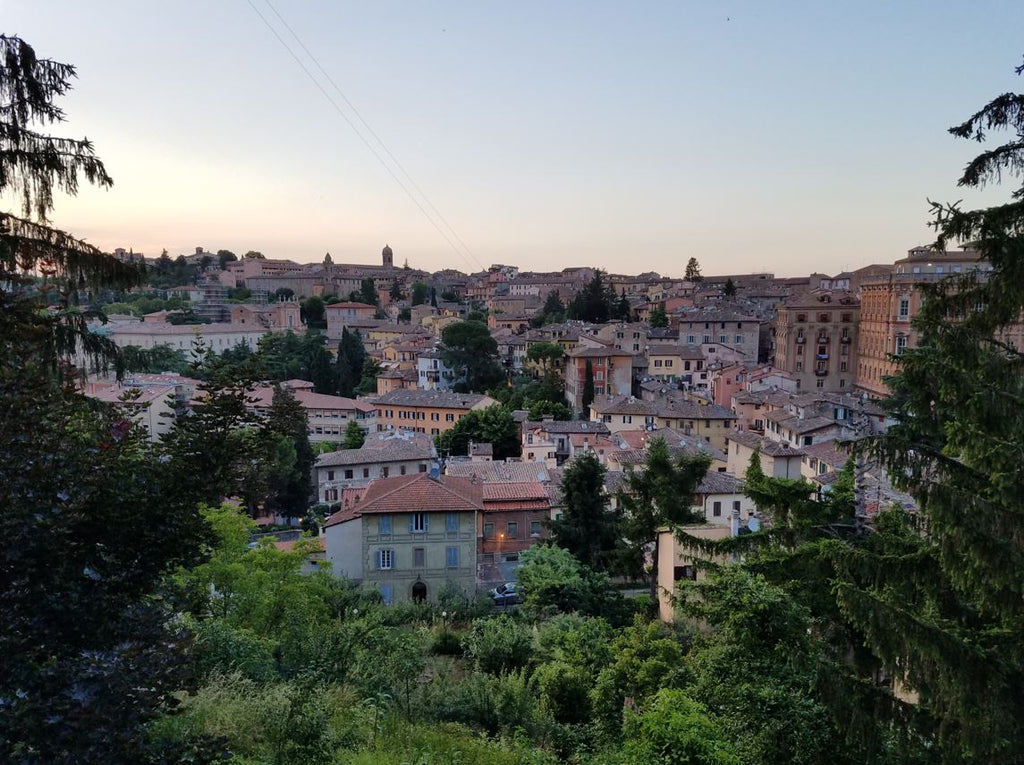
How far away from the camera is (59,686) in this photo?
3.89m

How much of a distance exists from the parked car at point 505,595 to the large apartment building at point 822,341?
42.7m

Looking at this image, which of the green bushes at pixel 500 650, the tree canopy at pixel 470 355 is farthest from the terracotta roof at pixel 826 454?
the tree canopy at pixel 470 355

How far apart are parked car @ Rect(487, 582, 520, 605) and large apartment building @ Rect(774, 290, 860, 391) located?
42.7 meters

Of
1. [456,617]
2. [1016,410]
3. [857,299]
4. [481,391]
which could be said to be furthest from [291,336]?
[1016,410]

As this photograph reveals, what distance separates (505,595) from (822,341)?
4565cm

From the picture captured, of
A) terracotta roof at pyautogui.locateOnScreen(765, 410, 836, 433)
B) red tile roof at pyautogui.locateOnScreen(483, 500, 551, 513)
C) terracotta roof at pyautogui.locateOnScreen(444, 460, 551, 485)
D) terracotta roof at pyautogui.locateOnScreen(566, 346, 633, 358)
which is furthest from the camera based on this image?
terracotta roof at pyautogui.locateOnScreen(566, 346, 633, 358)

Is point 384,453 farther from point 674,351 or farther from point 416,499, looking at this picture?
point 674,351

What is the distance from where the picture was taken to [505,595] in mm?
22500

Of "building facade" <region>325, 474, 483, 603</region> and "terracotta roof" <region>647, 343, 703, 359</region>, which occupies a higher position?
"terracotta roof" <region>647, 343, 703, 359</region>

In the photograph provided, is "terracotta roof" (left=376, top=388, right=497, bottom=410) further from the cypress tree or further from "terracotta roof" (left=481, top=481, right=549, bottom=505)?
"terracotta roof" (left=481, top=481, right=549, bottom=505)

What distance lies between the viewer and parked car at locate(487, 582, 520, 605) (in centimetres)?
2227

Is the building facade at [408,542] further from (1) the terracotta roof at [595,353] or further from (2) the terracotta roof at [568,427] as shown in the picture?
(1) the terracotta roof at [595,353]

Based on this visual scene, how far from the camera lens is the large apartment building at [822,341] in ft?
191

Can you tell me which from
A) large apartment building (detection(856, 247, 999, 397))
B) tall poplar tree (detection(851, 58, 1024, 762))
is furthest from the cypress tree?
tall poplar tree (detection(851, 58, 1024, 762))
